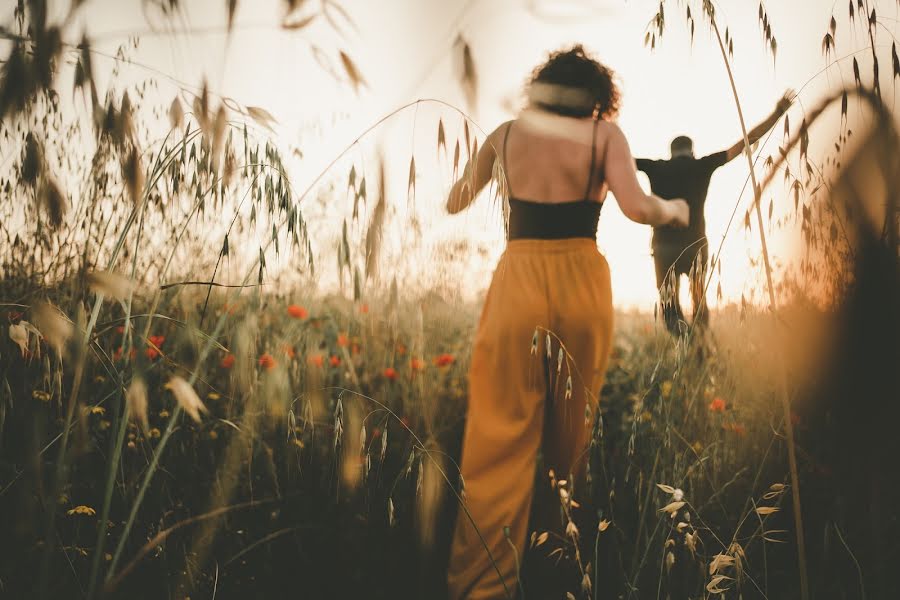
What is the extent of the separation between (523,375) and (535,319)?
14 cm

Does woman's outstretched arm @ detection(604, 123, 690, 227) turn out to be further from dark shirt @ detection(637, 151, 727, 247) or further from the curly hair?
dark shirt @ detection(637, 151, 727, 247)

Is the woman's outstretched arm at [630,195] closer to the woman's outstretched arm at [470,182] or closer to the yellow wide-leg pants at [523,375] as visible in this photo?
the yellow wide-leg pants at [523,375]

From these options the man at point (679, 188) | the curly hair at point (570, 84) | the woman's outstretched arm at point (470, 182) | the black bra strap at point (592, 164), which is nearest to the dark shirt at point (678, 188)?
the man at point (679, 188)

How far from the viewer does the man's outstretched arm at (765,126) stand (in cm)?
103

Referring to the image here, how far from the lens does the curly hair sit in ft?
4.50

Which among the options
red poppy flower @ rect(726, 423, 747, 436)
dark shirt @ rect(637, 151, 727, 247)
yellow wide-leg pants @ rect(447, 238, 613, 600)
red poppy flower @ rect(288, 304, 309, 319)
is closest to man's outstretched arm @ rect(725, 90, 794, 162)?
yellow wide-leg pants @ rect(447, 238, 613, 600)

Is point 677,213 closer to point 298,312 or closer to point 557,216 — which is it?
point 557,216

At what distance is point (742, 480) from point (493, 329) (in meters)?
0.75

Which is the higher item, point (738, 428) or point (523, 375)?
point (523, 375)

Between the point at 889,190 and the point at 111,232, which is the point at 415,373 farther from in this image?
the point at 889,190

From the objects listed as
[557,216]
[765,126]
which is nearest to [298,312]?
[557,216]

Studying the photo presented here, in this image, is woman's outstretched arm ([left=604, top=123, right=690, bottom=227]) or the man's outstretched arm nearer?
the man's outstretched arm

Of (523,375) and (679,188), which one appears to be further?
(679,188)

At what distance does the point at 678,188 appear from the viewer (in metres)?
2.29
